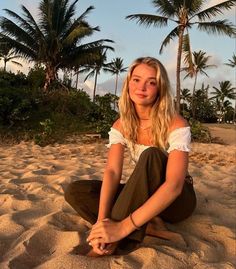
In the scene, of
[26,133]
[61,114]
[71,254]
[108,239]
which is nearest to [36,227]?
[71,254]

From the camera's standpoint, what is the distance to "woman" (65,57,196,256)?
6.13 feet

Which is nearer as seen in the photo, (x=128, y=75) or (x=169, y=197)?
(x=169, y=197)

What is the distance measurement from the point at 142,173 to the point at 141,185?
0.06 metres

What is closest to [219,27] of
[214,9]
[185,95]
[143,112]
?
[214,9]

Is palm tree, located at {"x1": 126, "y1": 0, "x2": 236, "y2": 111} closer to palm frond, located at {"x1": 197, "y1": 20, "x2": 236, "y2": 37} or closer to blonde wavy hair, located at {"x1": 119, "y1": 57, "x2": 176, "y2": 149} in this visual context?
palm frond, located at {"x1": 197, "y1": 20, "x2": 236, "y2": 37}

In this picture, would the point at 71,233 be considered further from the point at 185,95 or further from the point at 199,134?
the point at 185,95

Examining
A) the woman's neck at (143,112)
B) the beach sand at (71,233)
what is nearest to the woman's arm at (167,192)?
the beach sand at (71,233)

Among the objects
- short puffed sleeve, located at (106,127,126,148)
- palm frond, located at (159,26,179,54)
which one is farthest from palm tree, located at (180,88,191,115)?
short puffed sleeve, located at (106,127,126,148)

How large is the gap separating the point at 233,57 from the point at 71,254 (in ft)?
144

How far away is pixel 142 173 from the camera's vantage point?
1.92 meters

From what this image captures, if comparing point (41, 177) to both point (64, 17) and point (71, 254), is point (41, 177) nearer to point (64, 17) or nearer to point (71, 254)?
point (71, 254)

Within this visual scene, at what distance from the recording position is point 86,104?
12156 millimetres

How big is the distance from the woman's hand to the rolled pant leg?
69 mm

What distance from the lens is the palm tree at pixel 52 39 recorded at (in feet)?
56.9
